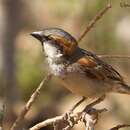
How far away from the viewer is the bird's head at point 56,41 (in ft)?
12.1

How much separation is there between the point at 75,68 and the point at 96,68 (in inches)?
9.4

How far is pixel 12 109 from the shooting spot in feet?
22.4

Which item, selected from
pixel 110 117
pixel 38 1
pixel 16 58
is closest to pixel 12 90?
pixel 16 58

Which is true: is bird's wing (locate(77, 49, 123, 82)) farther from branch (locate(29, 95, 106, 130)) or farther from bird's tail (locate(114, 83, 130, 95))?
branch (locate(29, 95, 106, 130))

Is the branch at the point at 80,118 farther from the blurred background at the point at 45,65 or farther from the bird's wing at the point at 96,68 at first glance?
the blurred background at the point at 45,65

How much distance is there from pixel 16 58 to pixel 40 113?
1.28 meters

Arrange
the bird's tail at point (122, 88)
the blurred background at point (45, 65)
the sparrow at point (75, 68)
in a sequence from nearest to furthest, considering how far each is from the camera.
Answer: the sparrow at point (75, 68) < the bird's tail at point (122, 88) < the blurred background at point (45, 65)

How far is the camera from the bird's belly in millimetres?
3775

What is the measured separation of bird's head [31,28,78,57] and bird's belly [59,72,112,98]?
20 centimetres

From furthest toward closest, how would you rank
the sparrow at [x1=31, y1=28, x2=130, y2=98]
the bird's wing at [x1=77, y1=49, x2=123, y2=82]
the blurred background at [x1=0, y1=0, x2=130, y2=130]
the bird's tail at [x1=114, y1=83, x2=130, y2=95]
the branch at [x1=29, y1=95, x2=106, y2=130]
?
the blurred background at [x1=0, y1=0, x2=130, y2=130] → the bird's tail at [x1=114, y1=83, x2=130, y2=95] → the bird's wing at [x1=77, y1=49, x2=123, y2=82] → the sparrow at [x1=31, y1=28, x2=130, y2=98] → the branch at [x1=29, y1=95, x2=106, y2=130]

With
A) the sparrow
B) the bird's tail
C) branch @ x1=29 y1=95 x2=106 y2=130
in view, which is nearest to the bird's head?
the sparrow

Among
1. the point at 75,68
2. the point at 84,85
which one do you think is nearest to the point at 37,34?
the point at 75,68

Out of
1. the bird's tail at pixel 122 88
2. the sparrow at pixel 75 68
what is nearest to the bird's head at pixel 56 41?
the sparrow at pixel 75 68

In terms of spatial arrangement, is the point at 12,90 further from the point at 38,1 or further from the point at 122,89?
the point at 38,1
